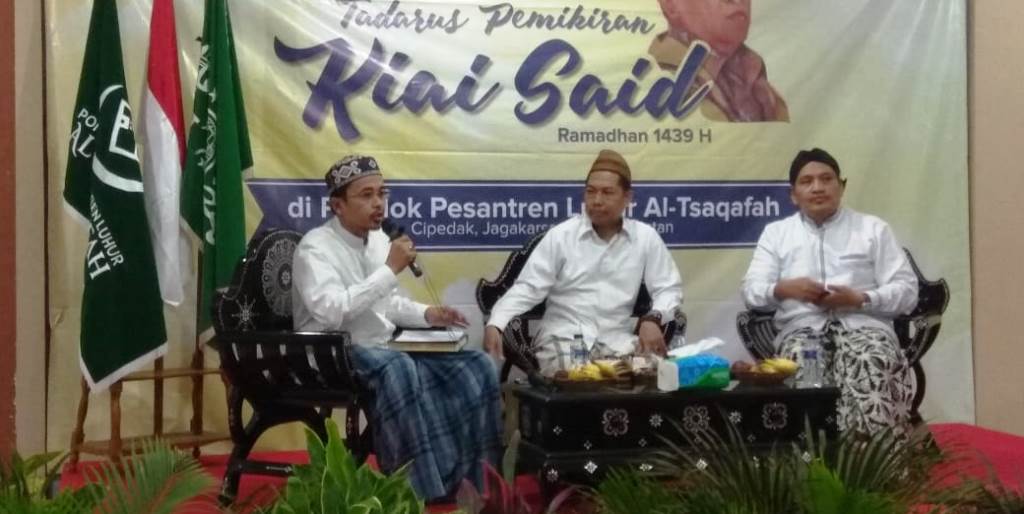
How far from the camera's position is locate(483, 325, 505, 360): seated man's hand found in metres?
4.66

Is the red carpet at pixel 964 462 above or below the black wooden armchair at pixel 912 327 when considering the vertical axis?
below

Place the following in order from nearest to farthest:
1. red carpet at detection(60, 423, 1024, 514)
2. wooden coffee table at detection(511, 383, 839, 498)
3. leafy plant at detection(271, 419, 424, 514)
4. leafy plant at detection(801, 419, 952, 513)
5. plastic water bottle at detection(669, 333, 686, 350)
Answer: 1. leafy plant at detection(271, 419, 424, 514)
2. leafy plant at detection(801, 419, 952, 513)
3. wooden coffee table at detection(511, 383, 839, 498)
4. red carpet at detection(60, 423, 1024, 514)
5. plastic water bottle at detection(669, 333, 686, 350)

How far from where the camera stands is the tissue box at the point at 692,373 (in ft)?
12.6

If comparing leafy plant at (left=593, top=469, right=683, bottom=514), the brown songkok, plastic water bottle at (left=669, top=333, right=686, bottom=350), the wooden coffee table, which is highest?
the brown songkok

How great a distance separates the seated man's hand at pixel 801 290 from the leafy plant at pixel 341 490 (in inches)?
140

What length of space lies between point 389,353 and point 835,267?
2124mm

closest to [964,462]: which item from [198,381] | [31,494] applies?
[198,381]

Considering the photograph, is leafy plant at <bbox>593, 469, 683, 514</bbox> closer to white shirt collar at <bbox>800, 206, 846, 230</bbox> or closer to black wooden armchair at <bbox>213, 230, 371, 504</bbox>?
black wooden armchair at <bbox>213, 230, 371, 504</bbox>

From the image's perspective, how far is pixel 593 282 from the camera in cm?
488

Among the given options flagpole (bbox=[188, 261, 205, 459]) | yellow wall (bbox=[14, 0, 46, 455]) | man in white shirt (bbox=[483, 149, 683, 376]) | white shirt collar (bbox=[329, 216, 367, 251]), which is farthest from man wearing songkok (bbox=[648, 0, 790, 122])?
yellow wall (bbox=[14, 0, 46, 455])

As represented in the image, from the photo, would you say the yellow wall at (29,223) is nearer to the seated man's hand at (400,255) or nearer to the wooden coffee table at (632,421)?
the seated man's hand at (400,255)

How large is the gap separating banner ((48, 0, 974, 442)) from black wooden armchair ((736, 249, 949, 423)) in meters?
0.43

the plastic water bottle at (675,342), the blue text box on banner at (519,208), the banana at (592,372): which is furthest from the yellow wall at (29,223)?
the plastic water bottle at (675,342)

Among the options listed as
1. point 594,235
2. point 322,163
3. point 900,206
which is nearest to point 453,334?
point 594,235
